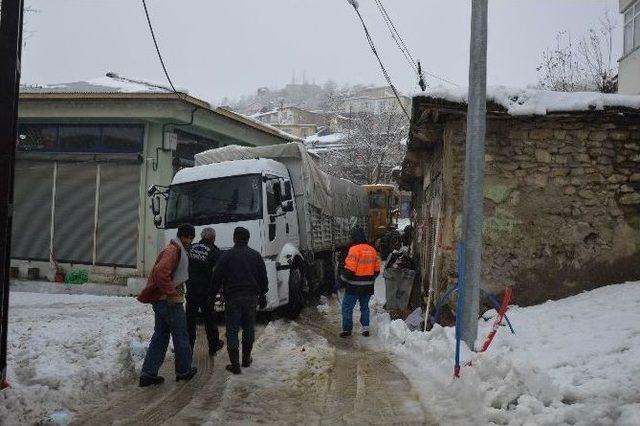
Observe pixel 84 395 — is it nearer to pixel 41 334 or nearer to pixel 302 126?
pixel 41 334

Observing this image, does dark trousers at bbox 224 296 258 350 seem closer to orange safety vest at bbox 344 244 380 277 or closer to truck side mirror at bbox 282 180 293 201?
orange safety vest at bbox 344 244 380 277

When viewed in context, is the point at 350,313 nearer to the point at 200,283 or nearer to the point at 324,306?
the point at 200,283

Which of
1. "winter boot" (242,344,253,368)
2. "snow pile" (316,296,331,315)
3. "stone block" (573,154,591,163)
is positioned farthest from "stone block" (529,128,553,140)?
"snow pile" (316,296,331,315)

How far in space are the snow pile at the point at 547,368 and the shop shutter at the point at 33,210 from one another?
1197 centimetres

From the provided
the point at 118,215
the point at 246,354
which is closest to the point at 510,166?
the point at 246,354

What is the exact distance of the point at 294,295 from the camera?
396 inches

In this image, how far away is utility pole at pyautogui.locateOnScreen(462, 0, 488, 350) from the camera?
573 centimetres

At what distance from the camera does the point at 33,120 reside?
15117 millimetres

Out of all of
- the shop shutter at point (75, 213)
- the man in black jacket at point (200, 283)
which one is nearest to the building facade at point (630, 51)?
the man in black jacket at point (200, 283)

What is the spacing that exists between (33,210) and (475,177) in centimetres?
1362

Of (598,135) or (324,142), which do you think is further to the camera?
(324,142)

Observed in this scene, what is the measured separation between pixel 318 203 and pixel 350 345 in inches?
192

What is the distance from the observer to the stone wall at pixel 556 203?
7586mm

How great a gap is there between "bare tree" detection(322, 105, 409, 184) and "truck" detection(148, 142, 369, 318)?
27628 millimetres
